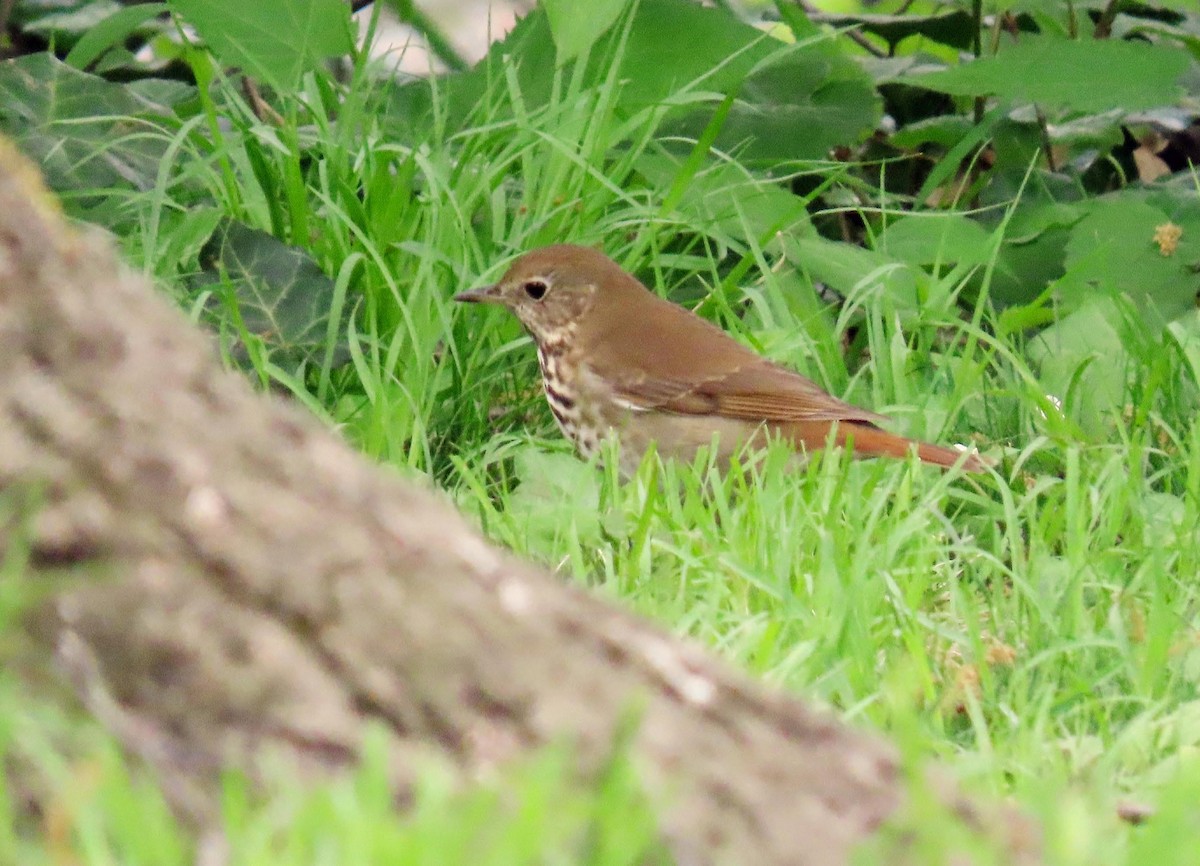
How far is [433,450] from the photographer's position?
393 cm

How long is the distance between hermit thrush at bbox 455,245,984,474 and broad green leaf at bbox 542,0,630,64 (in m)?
0.48

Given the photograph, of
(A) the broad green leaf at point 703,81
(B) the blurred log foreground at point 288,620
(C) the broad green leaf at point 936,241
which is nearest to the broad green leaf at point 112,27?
(A) the broad green leaf at point 703,81

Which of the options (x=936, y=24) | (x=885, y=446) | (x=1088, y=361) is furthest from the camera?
(x=936, y=24)

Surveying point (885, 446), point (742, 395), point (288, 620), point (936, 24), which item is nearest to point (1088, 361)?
point (885, 446)

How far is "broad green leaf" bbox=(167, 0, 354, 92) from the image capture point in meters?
4.14

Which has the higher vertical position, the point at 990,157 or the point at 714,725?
the point at 714,725

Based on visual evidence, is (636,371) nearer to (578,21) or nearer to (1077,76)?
(578,21)

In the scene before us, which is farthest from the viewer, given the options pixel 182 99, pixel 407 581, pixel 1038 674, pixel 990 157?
pixel 990 157

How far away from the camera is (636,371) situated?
4180 millimetres

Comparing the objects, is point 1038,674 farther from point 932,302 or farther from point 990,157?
point 990,157

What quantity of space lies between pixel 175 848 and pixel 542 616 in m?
0.38

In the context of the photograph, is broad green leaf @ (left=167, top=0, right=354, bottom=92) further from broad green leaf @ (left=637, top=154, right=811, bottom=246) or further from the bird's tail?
the bird's tail

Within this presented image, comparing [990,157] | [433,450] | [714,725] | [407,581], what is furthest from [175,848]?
[990,157]

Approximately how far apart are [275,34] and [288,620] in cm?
300
